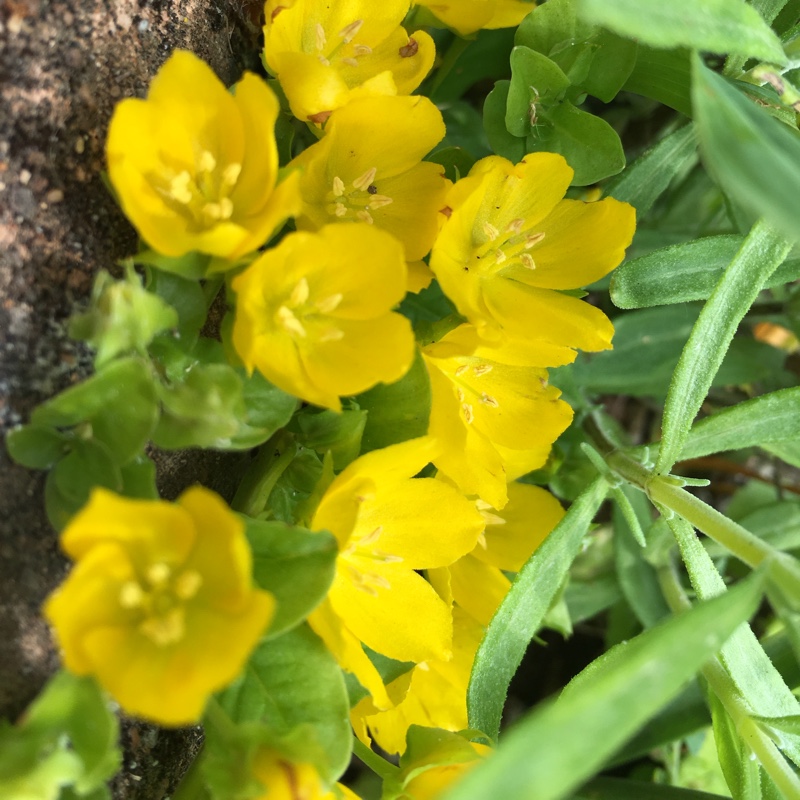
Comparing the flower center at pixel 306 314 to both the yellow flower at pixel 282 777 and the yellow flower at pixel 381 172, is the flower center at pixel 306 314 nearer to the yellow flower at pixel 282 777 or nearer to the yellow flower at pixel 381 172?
the yellow flower at pixel 381 172

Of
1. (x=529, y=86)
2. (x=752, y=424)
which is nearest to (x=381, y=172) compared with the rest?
(x=529, y=86)

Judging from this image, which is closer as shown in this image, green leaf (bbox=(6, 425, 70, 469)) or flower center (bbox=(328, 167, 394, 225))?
green leaf (bbox=(6, 425, 70, 469))

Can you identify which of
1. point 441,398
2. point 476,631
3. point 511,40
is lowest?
point 476,631

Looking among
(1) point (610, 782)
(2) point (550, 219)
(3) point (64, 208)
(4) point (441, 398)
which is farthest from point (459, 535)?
(1) point (610, 782)

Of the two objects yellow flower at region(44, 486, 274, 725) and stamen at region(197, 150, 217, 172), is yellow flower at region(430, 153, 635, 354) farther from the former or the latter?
yellow flower at region(44, 486, 274, 725)

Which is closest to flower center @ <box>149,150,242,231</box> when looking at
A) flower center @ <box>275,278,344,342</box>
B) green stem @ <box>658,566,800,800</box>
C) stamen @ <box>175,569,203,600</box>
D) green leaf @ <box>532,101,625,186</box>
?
flower center @ <box>275,278,344,342</box>

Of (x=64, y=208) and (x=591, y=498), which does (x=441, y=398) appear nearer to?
A: (x=591, y=498)

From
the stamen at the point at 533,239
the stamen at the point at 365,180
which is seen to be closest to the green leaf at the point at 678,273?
the stamen at the point at 533,239
